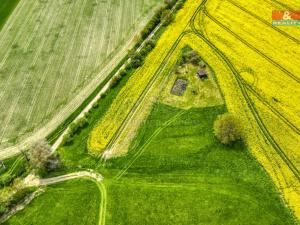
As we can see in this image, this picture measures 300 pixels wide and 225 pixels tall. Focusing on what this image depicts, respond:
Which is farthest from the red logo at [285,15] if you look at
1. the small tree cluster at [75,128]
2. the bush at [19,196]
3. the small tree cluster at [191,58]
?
the bush at [19,196]

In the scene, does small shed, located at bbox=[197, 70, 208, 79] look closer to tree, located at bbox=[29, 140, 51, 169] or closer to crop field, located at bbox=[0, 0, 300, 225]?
crop field, located at bbox=[0, 0, 300, 225]


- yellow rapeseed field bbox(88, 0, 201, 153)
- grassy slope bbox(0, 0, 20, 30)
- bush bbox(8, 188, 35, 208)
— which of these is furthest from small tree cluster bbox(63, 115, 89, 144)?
grassy slope bbox(0, 0, 20, 30)

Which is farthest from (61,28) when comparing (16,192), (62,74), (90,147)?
(16,192)

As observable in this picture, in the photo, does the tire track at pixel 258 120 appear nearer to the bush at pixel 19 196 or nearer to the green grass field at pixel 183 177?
the green grass field at pixel 183 177

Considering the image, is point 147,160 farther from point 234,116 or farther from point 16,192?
point 16,192

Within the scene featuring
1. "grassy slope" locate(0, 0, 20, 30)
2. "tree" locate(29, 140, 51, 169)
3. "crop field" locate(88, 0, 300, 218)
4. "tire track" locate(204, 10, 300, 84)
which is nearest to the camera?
"tree" locate(29, 140, 51, 169)

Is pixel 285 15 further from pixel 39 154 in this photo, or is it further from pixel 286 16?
pixel 39 154

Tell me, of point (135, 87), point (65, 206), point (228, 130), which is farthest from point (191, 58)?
point (65, 206)
